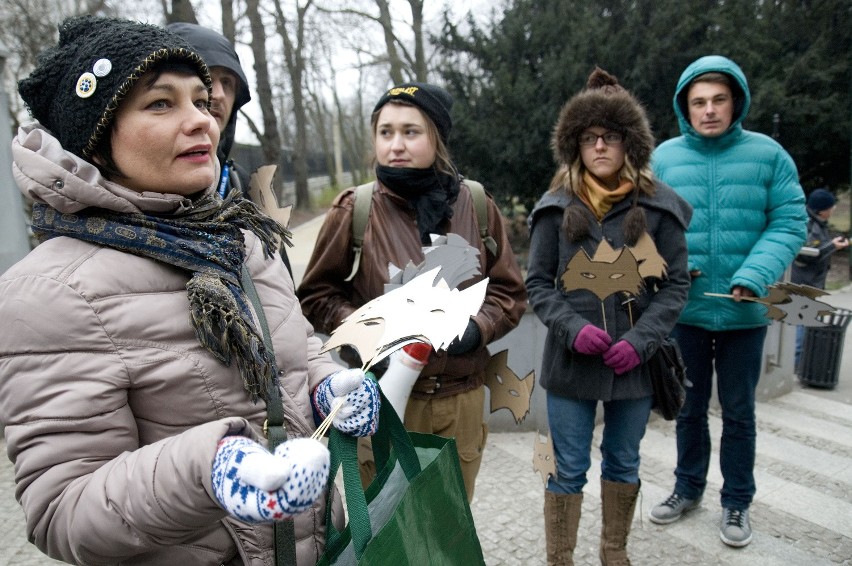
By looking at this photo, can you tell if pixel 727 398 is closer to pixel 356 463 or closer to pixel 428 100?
pixel 428 100

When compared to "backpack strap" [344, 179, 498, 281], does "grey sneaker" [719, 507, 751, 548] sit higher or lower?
lower

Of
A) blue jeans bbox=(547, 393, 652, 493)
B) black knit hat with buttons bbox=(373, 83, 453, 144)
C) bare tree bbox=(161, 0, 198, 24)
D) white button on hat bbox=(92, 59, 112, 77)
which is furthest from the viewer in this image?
bare tree bbox=(161, 0, 198, 24)

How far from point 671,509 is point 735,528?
295mm

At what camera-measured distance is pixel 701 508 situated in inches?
130

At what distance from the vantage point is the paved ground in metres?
2.95

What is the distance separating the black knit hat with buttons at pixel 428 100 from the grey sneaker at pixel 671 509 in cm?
215

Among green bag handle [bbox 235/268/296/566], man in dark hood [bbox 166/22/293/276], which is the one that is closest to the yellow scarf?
man in dark hood [bbox 166/22/293/276]

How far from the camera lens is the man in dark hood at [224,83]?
84.0 inches

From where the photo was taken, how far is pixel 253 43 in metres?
10.4

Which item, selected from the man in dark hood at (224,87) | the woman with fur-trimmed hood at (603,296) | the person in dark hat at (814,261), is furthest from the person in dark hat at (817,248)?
the man in dark hood at (224,87)

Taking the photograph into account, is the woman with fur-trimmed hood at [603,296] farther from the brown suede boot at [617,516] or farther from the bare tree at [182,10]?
the bare tree at [182,10]

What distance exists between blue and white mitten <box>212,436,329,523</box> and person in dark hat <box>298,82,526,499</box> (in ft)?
3.89

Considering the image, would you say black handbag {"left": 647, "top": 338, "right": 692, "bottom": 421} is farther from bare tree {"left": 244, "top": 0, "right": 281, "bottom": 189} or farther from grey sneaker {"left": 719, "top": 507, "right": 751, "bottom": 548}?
bare tree {"left": 244, "top": 0, "right": 281, "bottom": 189}

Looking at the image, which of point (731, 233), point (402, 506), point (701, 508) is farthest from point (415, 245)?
point (701, 508)
